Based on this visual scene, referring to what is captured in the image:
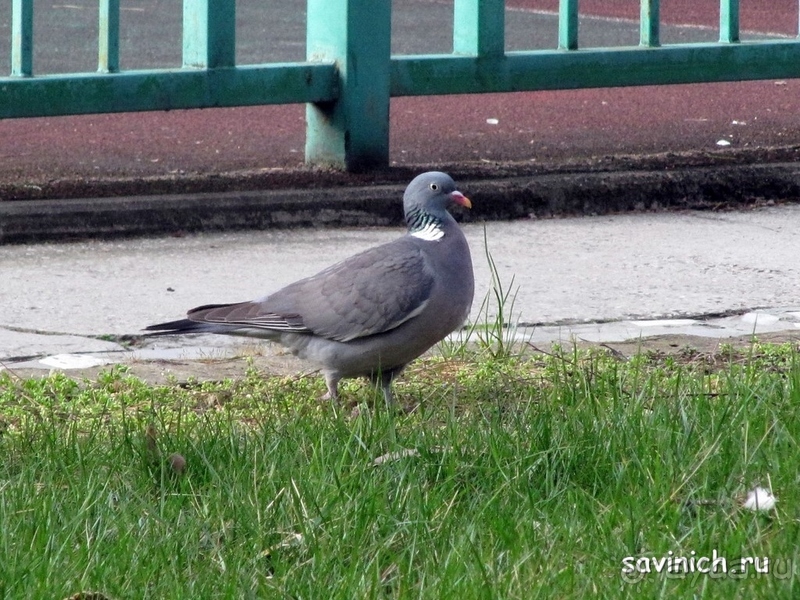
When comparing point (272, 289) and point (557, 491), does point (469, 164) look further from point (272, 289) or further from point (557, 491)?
point (557, 491)

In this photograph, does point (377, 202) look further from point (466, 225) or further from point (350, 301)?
point (350, 301)

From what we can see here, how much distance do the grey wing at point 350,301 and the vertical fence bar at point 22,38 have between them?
231 cm

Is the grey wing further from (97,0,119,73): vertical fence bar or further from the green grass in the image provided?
(97,0,119,73): vertical fence bar

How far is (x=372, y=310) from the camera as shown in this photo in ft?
13.4

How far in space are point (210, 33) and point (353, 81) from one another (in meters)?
0.70

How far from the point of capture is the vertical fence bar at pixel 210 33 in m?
6.34

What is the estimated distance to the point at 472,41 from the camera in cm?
696

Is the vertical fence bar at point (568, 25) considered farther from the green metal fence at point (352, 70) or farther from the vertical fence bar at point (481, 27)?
the vertical fence bar at point (481, 27)

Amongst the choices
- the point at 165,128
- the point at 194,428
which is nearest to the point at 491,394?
the point at 194,428

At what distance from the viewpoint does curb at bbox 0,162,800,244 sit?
597cm

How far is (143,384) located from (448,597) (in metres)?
1.87

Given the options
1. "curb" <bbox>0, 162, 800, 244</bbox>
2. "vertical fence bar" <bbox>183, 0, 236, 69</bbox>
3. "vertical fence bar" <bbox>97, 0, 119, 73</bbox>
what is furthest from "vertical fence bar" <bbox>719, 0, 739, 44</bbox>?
"vertical fence bar" <bbox>97, 0, 119, 73</bbox>

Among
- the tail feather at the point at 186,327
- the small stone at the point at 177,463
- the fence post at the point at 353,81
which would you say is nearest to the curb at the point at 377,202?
the fence post at the point at 353,81

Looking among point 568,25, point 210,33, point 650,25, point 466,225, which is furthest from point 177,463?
point 650,25
